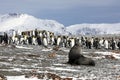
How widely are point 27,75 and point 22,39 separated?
239 feet

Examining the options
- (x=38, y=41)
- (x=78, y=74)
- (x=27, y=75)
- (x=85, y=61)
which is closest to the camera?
(x=27, y=75)

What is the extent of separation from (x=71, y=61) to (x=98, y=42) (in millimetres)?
61094

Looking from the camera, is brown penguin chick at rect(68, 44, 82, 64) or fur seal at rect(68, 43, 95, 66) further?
brown penguin chick at rect(68, 44, 82, 64)

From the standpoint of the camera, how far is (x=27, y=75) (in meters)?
27.3

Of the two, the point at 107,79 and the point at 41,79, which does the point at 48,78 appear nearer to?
the point at 41,79

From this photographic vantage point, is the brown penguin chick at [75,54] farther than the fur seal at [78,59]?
Yes

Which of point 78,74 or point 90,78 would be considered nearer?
point 90,78

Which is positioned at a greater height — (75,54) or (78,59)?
(75,54)

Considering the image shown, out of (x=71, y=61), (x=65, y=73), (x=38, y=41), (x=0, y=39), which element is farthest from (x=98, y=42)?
(x=65, y=73)

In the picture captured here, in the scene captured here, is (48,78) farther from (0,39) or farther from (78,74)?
(0,39)

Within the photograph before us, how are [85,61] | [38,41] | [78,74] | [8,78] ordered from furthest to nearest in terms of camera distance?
[38,41]
[85,61]
[78,74]
[8,78]

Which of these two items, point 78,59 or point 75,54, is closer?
point 78,59

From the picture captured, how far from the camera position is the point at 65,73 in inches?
1232

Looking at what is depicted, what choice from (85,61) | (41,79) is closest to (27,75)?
(41,79)
